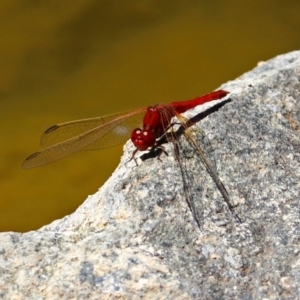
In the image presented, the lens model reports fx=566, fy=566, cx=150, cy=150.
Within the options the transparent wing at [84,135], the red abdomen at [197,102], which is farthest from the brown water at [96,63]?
the red abdomen at [197,102]

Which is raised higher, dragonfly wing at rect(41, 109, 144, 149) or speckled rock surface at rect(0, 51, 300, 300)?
dragonfly wing at rect(41, 109, 144, 149)

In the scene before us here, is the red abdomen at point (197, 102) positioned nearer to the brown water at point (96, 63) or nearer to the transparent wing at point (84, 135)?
the transparent wing at point (84, 135)

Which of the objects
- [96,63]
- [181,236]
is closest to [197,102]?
[181,236]

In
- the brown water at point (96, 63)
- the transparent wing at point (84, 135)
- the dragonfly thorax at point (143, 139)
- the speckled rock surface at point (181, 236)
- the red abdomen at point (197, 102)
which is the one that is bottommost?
the speckled rock surface at point (181, 236)

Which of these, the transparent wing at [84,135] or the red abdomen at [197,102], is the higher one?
the transparent wing at [84,135]

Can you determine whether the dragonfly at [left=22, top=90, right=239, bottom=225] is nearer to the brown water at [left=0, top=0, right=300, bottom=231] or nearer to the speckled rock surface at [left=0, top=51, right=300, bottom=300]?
the speckled rock surface at [left=0, top=51, right=300, bottom=300]

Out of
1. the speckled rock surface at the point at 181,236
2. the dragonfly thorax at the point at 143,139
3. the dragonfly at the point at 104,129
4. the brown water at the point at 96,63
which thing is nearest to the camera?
the speckled rock surface at the point at 181,236

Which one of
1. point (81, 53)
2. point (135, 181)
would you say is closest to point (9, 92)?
point (81, 53)

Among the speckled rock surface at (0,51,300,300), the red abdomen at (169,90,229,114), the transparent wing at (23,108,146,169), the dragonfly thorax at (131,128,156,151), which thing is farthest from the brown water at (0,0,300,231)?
the speckled rock surface at (0,51,300,300)
